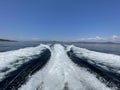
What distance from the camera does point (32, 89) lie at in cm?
509

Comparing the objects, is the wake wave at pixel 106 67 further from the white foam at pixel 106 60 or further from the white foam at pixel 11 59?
the white foam at pixel 11 59

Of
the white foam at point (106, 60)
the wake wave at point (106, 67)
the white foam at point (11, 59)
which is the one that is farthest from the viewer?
the white foam at point (106, 60)

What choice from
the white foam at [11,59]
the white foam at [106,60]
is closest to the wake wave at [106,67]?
the white foam at [106,60]

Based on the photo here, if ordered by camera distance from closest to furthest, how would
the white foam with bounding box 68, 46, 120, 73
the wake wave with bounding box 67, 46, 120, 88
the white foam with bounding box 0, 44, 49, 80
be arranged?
the wake wave with bounding box 67, 46, 120, 88, the white foam with bounding box 0, 44, 49, 80, the white foam with bounding box 68, 46, 120, 73

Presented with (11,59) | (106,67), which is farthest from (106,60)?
(11,59)

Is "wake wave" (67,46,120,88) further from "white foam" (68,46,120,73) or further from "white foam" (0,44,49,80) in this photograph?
"white foam" (0,44,49,80)

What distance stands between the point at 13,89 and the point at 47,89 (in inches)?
60.5

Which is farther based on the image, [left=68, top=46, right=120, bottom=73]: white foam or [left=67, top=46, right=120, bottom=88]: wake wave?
[left=68, top=46, right=120, bottom=73]: white foam

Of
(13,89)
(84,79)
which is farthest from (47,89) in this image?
(84,79)

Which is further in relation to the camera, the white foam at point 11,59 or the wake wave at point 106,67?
the white foam at point 11,59

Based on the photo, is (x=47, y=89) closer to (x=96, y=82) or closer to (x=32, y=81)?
(x=32, y=81)

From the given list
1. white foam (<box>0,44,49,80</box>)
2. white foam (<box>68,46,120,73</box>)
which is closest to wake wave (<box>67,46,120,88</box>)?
white foam (<box>68,46,120,73</box>)

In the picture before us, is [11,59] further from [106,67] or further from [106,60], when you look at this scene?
[106,60]

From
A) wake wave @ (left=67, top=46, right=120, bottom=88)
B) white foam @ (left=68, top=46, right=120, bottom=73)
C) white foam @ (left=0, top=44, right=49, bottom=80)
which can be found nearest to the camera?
wake wave @ (left=67, top=46, right=120, bottom=88)
